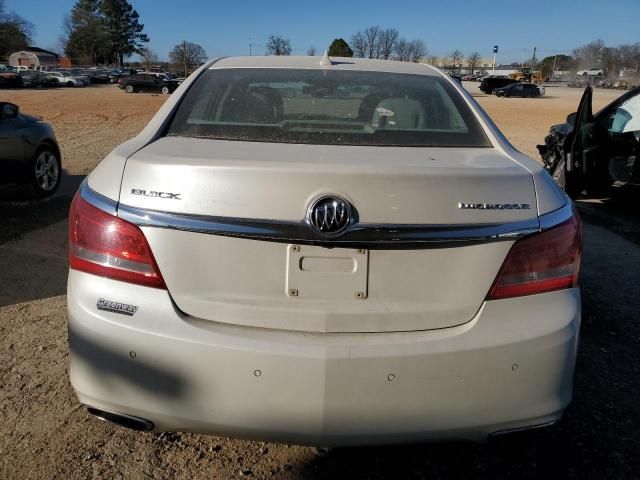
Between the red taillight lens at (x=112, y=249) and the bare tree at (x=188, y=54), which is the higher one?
the bare tree at (x=188, y=54)

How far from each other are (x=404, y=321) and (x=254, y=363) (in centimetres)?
49

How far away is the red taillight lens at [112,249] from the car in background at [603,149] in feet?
17.6

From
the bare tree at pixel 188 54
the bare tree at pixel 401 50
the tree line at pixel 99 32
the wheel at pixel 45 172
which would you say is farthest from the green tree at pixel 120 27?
the wheel at pixel 45 172

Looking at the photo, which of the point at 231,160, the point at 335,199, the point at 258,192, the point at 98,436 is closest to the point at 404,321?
the point at 335,199

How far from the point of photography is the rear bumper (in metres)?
1.77

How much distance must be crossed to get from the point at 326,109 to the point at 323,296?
1.38 meters

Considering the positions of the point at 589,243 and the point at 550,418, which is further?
the point at 589,243

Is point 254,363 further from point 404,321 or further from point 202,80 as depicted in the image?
point 202,80

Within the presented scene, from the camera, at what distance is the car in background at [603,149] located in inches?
243

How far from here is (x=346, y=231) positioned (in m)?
1.72

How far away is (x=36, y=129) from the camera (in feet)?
21.4

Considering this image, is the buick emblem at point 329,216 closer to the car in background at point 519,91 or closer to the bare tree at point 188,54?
the car in background at point 519,91

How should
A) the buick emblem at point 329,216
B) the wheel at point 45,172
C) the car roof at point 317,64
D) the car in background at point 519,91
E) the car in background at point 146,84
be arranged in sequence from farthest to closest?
1. the car in background at point 519,91
2. the car in background at point 146,84
3. the wheel at point 45,172
4. the car roof at point 317,64
5. the buick emblem at point 329,216

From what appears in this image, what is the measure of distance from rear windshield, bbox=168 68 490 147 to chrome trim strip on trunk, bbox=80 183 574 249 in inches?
22.8
